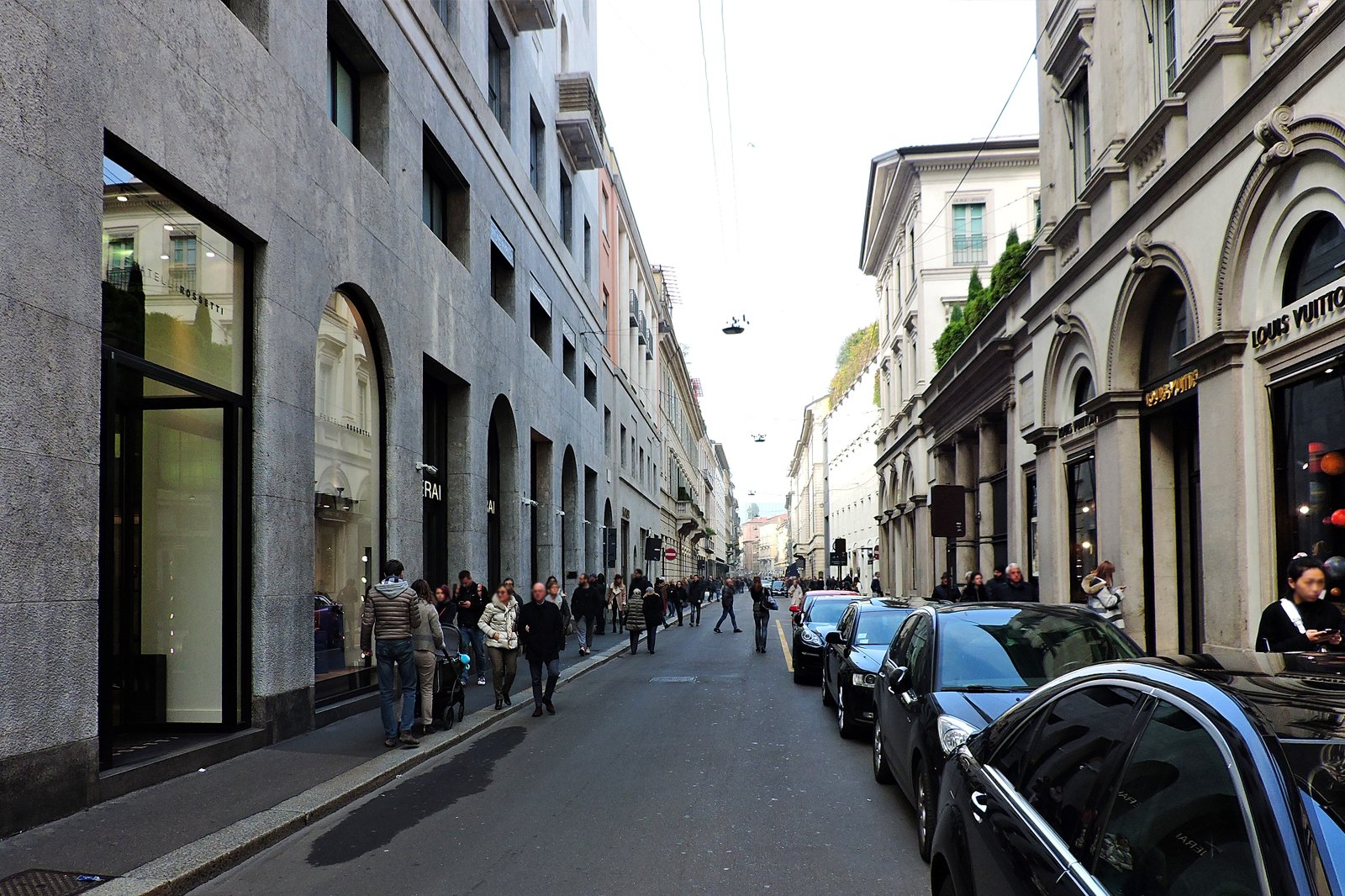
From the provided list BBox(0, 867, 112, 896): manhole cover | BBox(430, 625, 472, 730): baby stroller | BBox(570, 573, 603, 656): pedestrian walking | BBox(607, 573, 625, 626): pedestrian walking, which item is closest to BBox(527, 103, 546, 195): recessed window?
BBox(570, 573, 603, 656): pedestrian walking

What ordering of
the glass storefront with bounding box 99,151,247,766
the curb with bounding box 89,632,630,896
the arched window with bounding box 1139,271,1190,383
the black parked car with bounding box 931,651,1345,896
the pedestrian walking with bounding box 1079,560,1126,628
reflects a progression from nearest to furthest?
the black parked car with bounding box 931,651,1345,896, the curb with bounding box 89,632,630,896, the glass storefront with bounding box 99,151,247,766, the pedestrian walking with bounding box 1079,560,1126,628, the arched window with bounding box 1139,271,1190,383

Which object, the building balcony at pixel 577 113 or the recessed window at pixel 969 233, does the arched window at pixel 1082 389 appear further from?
the recessed window at pixel 969 233

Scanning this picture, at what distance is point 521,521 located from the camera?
2358 centimetres

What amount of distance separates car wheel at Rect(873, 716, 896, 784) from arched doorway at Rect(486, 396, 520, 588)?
14897 millimetres

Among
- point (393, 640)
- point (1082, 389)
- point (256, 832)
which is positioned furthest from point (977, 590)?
point (256, 832)

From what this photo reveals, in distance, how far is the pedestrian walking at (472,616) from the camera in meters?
17.0

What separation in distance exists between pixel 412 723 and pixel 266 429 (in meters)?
3.45

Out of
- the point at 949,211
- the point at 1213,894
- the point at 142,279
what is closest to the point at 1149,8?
the point at 142,279

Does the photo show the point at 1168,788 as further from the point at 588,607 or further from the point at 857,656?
the point at 588,607

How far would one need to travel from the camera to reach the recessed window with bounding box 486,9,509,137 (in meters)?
21.8

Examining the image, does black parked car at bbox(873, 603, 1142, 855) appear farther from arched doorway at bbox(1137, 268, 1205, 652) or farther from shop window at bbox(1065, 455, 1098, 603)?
shop window at bbox(1065, 455, 1098, 603)

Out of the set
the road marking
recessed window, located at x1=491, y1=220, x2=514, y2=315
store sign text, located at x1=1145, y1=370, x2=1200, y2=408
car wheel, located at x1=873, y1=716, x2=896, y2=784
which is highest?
recessed window, located at x1=491, y1=220, x2=514, y2=315

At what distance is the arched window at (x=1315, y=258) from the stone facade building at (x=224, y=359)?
11.0 m

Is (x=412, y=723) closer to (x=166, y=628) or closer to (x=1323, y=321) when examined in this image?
(x=166, y=628)
